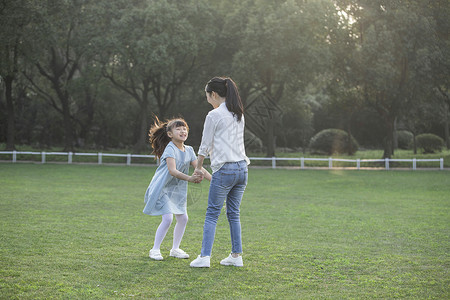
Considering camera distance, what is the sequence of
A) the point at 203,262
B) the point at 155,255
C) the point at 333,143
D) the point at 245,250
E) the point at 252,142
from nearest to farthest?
the point at 203,262 → the point at 155,255 → the point at 245,250 → the point at 252,142 → the point at 333,143

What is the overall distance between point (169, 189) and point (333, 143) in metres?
34.5

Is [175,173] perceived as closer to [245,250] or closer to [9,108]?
[245,250]

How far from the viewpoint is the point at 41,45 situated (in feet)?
89.8

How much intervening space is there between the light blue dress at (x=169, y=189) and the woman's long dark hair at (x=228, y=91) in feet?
2.69

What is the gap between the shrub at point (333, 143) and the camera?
39.0m

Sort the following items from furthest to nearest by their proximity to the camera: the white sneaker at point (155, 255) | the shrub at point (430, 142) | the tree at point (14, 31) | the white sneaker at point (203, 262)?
the shrub at point (430, 142) → the tree at point (14, 31) → the white sneaker at point (155, 255) → the white sneaker at point (203, 262)

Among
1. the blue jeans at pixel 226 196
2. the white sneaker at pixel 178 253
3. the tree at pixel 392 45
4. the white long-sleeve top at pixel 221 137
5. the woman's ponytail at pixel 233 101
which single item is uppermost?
the tree at pixel 392 45

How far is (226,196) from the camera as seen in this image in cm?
531

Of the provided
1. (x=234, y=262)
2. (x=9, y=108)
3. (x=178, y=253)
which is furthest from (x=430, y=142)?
(x=234, y=262)

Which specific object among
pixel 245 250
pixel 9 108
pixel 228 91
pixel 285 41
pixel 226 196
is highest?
pixel 285 41

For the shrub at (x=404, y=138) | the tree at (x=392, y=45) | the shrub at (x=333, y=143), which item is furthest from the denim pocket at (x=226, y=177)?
the shrub at (x=404, y=138)

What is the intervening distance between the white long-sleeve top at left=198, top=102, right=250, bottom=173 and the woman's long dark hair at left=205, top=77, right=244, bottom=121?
6cm

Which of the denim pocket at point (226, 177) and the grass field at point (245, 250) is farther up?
the denim pocket at point (226, 177)

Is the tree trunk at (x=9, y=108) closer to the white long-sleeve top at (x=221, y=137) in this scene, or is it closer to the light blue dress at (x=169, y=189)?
the light blue dress at (x=169, y=189)
